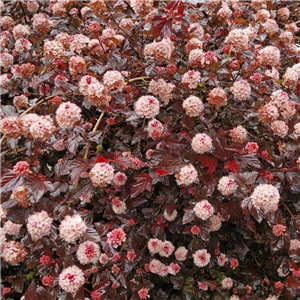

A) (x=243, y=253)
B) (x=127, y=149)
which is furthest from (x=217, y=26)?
(x=243, y=253)

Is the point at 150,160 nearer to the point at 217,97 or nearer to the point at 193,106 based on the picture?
the point at 193,106

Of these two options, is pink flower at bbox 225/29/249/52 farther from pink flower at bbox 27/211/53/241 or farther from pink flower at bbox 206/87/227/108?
pink flower at bbox 27/211/53/241

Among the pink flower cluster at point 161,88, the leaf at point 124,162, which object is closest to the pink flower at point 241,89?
the pink flower cluster at point 161,88

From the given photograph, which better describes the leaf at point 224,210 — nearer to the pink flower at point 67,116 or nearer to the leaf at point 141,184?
the leaf at point 141,184

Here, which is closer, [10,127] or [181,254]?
[10,127]

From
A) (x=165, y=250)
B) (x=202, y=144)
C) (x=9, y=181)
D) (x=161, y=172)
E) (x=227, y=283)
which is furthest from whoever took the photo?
(x=227, y=283)

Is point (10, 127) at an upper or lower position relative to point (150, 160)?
upper

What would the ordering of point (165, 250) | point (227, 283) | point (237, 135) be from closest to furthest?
point (237, 135)
point (165, 250)
point (227, 283)

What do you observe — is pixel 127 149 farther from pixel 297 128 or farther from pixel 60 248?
pixel 297 128

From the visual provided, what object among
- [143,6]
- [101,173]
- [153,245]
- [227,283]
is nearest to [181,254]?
[153,245]
